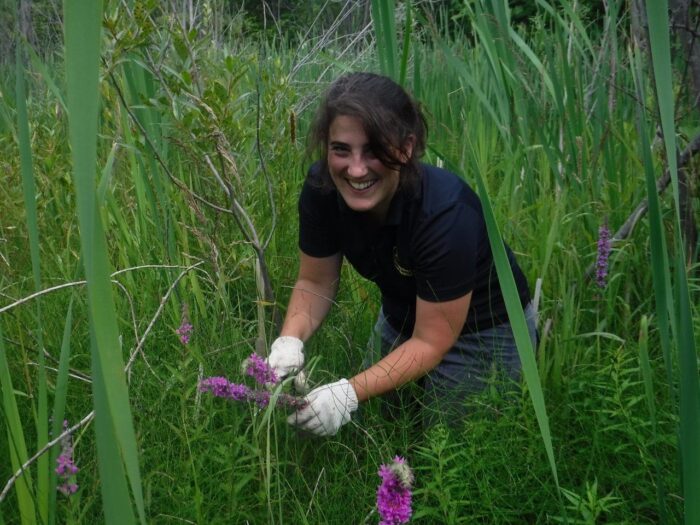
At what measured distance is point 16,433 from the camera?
3.40 ft

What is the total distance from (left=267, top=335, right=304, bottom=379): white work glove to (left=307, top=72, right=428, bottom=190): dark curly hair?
0.35 meters

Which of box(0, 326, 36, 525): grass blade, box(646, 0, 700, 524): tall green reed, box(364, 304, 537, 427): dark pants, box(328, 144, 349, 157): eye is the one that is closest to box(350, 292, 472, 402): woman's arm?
box(364, 304, 537, 427): dark pants

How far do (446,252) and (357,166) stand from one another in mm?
249

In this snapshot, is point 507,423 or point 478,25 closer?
point 507,423

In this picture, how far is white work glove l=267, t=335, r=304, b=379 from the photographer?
1.68 metres

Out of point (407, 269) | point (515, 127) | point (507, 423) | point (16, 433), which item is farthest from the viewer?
point (515, 127)

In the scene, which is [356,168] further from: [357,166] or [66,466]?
[66,466]

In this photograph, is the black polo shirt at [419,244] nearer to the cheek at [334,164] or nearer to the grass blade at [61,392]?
the cheek at [334,164]

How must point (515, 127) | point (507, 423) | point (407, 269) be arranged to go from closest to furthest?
point (507, 423) → point (407, 269) → point (515, 127)

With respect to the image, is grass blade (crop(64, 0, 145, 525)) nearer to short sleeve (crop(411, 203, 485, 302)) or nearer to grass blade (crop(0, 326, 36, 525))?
grass blade (crop(0, 326, 36, 525))

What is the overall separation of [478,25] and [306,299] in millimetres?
815

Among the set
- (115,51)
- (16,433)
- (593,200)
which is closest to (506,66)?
(593,200)

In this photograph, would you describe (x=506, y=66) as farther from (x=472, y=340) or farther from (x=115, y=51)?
(x=115, y=51)

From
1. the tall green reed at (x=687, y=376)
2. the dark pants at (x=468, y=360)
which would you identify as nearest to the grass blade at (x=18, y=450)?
the tall green reed at (x=687, y=376)
